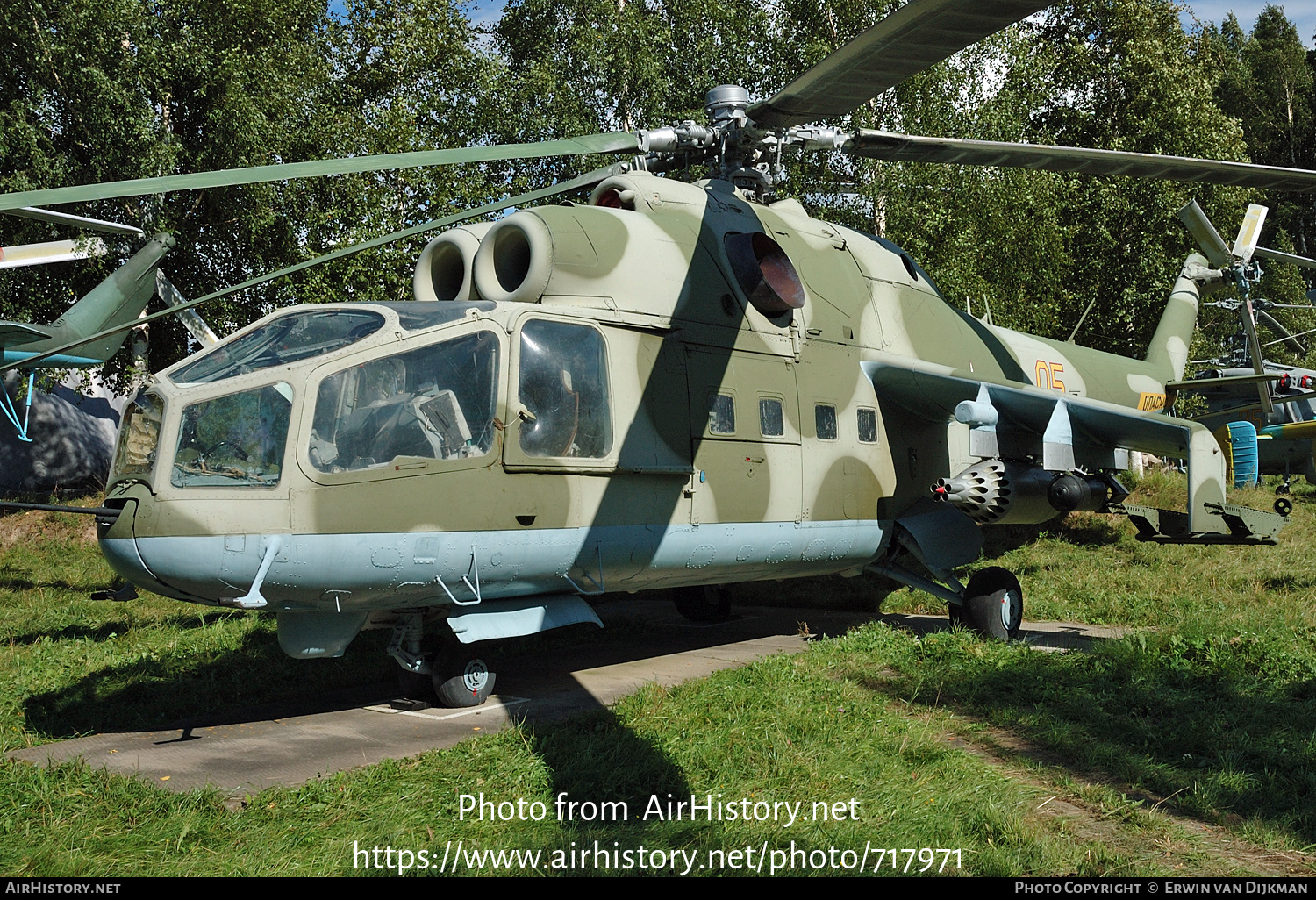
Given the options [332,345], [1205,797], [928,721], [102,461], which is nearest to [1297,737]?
[1205,797]

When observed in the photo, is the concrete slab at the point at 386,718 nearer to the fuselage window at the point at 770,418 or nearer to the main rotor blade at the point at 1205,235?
the fuselage window at the point at 770,418

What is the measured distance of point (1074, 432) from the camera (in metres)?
9.48

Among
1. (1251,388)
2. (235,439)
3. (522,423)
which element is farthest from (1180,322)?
(235,439)

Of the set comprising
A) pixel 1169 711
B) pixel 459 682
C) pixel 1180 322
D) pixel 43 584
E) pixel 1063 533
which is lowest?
pixel 1063 533

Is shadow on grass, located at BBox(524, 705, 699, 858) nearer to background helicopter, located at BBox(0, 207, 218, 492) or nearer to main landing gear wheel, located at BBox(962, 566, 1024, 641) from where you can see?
main landing gear wheel, located at BBox(962, 566, 1024, 641)

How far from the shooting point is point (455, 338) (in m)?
6.41

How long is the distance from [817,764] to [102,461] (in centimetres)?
2182

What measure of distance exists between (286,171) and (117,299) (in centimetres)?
898

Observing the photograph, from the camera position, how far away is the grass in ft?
13.9

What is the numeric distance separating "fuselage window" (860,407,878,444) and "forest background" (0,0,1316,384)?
9.08 m

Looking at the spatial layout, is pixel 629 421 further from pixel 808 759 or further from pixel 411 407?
pixel 808 759

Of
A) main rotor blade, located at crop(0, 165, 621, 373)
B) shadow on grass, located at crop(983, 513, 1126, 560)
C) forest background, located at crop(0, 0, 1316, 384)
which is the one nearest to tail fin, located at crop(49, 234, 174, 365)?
forest background, located at crop(0, 0, 1316, 384)

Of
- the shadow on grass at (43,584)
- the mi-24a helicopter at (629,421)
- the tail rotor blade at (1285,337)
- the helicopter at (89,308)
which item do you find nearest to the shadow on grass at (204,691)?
the mi-24a helicopter at (629,421)

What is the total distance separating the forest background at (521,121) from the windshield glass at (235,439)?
958 cm
